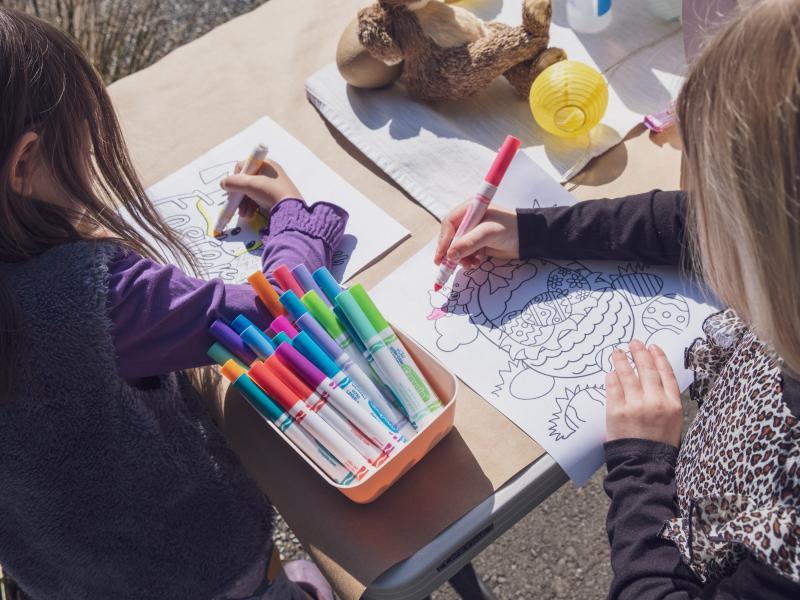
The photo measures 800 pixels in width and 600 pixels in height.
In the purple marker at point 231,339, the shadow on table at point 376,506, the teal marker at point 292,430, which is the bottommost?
the shadow on table at point 376,506

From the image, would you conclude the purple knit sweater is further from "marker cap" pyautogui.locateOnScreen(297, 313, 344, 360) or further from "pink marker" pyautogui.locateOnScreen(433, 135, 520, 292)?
"pink marker" pyautogui.locateOnScreen(433, 135, 520, 292)

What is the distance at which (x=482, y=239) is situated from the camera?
75 cm

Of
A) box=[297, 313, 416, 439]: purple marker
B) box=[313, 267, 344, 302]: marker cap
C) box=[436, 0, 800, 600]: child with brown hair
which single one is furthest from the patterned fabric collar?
box=[313, 267, 344, 302]: marker cap

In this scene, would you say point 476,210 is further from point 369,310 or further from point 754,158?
point 754,158

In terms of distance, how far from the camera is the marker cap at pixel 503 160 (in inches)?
29.0

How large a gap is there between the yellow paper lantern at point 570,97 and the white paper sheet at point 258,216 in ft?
0.68

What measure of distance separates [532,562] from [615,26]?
30.9 inches

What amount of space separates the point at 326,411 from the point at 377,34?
0.48 m

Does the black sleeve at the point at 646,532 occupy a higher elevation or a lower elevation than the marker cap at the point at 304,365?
lower

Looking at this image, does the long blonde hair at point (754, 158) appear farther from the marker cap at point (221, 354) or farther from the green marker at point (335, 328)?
the marker cap at point (221, 354)

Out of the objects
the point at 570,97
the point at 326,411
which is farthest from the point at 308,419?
the point at 570,97

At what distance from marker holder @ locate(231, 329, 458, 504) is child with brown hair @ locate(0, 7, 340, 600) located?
0.13m

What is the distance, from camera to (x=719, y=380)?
0.62 metres

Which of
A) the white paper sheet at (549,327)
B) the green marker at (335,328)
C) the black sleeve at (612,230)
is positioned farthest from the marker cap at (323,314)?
the black sleeve at (612,230)
